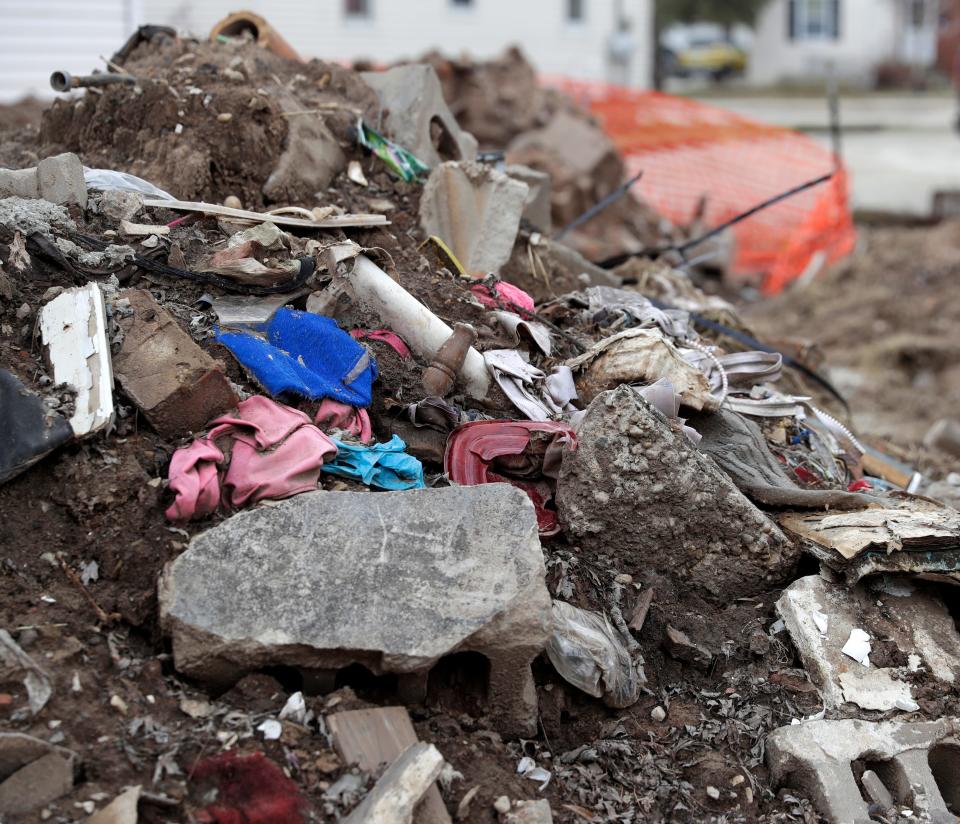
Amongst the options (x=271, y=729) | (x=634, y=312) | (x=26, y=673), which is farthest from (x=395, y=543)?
(x=634, y=312)

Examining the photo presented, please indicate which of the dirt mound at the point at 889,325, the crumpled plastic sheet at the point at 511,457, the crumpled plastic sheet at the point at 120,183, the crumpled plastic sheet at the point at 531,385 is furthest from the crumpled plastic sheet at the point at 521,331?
the dirt mound at the point at 889,325

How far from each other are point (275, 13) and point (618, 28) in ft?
22.8

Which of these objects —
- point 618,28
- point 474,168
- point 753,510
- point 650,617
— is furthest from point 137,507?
point 618,28

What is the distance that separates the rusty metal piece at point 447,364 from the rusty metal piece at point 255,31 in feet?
10.2

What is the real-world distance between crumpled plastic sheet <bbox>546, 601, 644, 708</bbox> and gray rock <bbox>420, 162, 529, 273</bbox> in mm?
2324

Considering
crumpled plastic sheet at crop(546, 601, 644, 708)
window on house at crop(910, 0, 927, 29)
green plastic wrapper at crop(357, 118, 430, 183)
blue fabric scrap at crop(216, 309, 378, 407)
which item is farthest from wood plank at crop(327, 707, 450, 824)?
window on house at crop(910, 0, 927, 29)

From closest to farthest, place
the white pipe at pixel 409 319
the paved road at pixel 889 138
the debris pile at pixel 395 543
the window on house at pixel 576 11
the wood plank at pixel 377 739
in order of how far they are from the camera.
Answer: the wood plank at pixel 377 739 → the debris pile at pixel 395 543 → the white pipe at pixel 409 319 → the paved road at pixel 889 138 → the window on house at pixel 576 11

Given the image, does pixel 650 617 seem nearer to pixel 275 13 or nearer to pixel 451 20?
pixel 275 13

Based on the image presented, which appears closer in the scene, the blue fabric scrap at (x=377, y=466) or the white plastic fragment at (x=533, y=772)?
the white plastic fragment at (x=533, y=772)

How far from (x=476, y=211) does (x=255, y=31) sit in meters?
2.35

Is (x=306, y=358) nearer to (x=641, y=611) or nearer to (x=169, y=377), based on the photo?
(x=169, y=377)

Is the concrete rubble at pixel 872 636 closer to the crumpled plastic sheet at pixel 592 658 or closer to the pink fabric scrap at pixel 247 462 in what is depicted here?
the crumpled plastic sheet at pixel 592 658

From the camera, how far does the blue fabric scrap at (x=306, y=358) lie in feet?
11.9

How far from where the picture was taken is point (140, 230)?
13.5 feet
